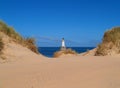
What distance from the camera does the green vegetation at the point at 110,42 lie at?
1839cm

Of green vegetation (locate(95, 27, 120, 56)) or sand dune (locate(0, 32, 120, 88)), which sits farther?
green vegetation (locate(95, 27, 120, 56))

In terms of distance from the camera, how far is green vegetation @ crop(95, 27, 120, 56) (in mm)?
18391

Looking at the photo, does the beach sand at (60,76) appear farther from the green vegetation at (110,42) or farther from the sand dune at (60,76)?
the green vegetation at (110,42)

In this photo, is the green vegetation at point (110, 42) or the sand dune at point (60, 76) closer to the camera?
the sand dune at point (60, 76)

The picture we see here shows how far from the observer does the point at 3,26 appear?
15.1 metres

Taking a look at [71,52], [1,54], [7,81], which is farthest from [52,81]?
[71,52]

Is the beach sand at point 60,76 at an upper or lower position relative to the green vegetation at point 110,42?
lower

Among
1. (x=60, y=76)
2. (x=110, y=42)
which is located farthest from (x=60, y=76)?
(x=110, y=42)

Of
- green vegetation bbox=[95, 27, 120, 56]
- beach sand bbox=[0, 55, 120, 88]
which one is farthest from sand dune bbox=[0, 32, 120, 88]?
green vegetation bbox=[95, 27, 120, 56]

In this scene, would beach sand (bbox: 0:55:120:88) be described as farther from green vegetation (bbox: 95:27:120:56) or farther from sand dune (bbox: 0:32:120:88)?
green vegetation (bbox: 95:27:120:56)

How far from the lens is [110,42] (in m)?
19.1

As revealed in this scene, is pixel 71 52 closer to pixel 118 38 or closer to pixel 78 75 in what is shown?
pixel 118 38

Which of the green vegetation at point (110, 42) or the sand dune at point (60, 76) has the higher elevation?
the green vegetation at point (110, 42)

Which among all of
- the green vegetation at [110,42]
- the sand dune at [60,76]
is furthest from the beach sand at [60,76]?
the green vegetation at [110,42]
